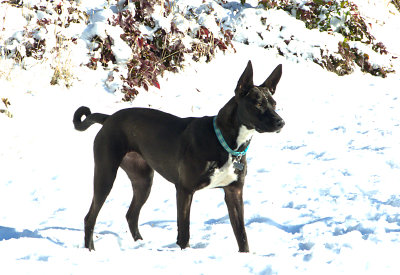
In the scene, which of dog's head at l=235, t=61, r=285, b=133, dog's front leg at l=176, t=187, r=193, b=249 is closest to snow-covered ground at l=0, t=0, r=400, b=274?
dog's front leg at l=176, t=187, r=193, b=249

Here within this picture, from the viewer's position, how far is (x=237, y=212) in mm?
4305

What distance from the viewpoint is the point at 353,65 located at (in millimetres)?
10336

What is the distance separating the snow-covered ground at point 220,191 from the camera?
329 centimetres

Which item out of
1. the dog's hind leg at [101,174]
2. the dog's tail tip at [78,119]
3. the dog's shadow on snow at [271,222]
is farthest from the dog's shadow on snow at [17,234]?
the dog's shadow on snow at [271,222]

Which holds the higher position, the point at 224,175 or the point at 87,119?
the point at 87,119

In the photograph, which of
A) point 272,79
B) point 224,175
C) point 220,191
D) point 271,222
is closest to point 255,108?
point 272,79

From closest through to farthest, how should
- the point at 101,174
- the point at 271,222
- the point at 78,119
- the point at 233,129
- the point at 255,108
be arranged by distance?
the point at 255,108, the point at 233,129, the point at 101,174, the point at 271,222, the point at 78,119

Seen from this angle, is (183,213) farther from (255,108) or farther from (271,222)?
(271,222)

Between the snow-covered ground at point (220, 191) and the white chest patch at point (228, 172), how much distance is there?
57 centimetres

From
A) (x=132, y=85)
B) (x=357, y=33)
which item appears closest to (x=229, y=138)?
(x=132, y=85)

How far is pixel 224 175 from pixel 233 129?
0.36 metres

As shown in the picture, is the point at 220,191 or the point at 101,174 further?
the point at 220,191

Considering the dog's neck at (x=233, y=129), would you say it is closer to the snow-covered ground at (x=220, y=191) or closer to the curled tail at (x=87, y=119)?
the snow-covered ground at (x=220, y=191)

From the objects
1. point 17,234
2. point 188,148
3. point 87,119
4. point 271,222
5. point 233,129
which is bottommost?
point 271,222
